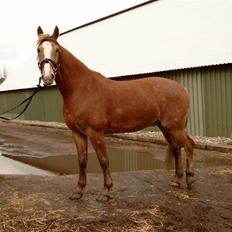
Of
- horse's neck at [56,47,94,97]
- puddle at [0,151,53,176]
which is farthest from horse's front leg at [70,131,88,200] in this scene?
puddle at [0,151,53,176]

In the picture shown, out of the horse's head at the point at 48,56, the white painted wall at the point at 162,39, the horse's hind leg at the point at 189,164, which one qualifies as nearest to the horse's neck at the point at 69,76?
the horse's head at the point at 48,56

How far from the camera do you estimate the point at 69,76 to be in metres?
6.44

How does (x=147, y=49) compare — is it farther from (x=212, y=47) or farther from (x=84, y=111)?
(x=84, y=111)

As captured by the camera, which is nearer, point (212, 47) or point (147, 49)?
point (212, 47)

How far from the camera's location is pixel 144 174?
28.2ft

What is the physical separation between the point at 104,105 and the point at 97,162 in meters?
4.75

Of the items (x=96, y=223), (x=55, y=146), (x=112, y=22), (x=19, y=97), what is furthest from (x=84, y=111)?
(x=19, y=97)

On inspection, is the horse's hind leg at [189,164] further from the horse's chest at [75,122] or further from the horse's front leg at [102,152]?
the horse's chest at [75,122]

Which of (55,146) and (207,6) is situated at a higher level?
(207,6)

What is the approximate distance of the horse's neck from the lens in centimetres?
638

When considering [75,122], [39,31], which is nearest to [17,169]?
[75,122]

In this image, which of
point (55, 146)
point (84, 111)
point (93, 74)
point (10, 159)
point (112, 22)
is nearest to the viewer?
point (84, 111)

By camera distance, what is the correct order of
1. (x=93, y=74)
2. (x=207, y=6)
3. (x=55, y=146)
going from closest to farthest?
1. (x=93, y=74)
2. (x=55, y=146)
3. (x=207, y=6)

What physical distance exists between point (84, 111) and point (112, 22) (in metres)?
20.8
